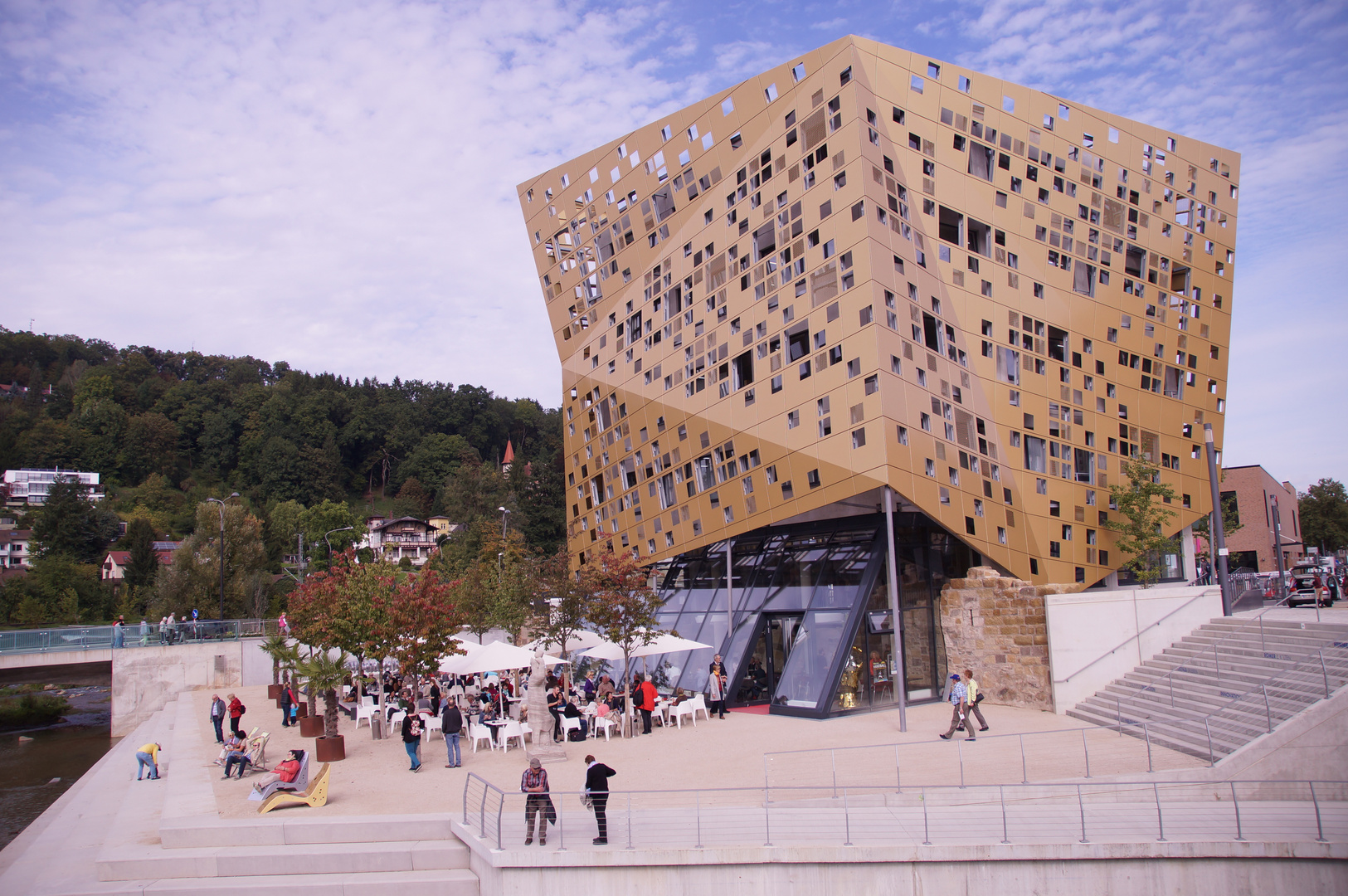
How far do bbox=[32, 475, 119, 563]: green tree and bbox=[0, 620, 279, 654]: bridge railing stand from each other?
51833mm

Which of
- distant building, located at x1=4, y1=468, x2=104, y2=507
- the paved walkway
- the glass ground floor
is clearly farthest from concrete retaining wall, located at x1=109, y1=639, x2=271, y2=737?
distant building, located at x1=4, y1=468, x2=104, y2=507

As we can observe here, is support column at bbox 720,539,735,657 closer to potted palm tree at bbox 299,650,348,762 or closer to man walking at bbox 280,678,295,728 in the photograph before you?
Result: potted palm tree at bbox 299,650,348,762

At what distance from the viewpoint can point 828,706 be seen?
22.5 m

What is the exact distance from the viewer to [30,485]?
126 metres

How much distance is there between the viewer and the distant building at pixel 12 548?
4336 inches

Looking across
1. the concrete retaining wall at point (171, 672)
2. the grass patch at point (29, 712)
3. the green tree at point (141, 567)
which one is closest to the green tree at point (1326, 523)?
the concrete retaining wall at point (171, 672)

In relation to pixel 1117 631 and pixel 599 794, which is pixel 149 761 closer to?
pixel 599 794

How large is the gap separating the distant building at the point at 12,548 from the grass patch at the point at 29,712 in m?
80.0

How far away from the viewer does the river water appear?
22.7 metres

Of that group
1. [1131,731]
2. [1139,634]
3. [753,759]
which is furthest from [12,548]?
[1131,731]

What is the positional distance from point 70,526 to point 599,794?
93.5 meters

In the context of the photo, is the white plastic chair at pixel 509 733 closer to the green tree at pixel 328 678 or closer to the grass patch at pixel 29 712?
the green tree at pixel 328 678

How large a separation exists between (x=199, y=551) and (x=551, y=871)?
55156mm

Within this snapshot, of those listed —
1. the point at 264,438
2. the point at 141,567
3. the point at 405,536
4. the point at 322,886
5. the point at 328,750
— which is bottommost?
the point at 322,886
